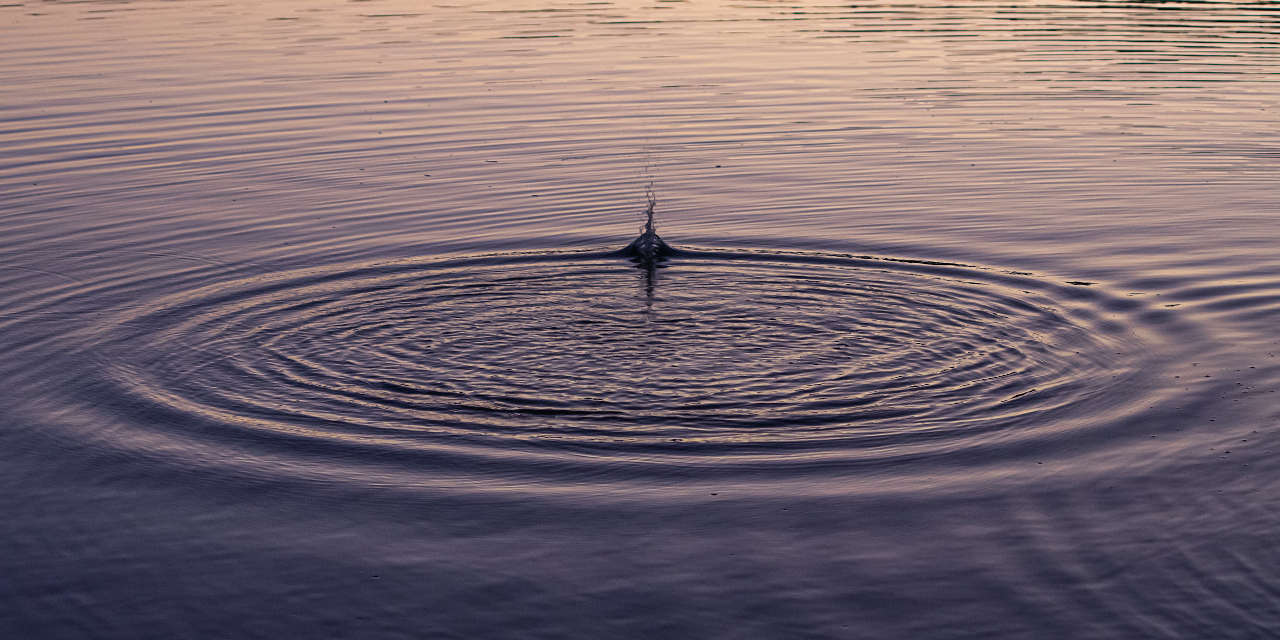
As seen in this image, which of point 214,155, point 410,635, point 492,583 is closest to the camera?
point 410,635

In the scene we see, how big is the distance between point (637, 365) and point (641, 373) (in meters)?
0.22

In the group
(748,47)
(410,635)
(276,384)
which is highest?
(748,47)

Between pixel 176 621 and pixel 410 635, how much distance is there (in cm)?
152

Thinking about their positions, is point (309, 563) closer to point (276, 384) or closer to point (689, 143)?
point (276, 384)

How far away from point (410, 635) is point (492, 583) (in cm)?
77

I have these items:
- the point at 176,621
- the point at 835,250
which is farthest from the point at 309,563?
the point at 835,250

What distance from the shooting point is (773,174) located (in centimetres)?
2180

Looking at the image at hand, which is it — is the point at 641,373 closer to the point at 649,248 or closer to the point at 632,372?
the point at 632,372

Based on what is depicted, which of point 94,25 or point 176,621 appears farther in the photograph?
point 94,25

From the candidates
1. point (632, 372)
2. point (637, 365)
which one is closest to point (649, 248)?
point (637, 365)

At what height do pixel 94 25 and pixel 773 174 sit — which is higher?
pixel 94 25

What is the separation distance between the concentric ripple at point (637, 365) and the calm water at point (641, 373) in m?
0.05

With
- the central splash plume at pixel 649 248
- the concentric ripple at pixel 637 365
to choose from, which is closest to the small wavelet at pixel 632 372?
the concentric ripple at pixel 637 365

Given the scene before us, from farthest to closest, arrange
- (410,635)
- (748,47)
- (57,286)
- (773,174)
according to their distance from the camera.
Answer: (748,47), (773,174), (57,286), (410,635)
